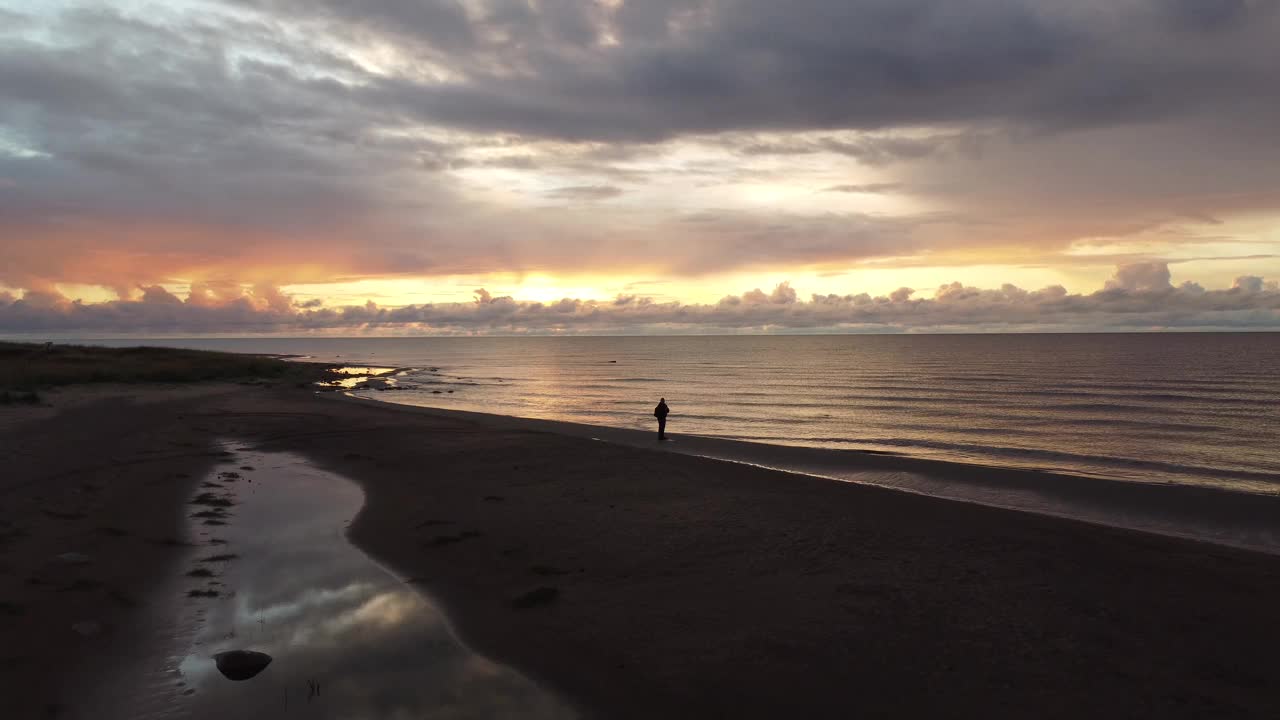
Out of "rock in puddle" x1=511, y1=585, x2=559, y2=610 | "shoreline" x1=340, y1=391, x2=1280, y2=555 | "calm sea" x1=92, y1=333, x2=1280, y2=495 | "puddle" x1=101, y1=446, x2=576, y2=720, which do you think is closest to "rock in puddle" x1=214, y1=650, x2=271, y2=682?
"puddle" x1=101, y1=446, x2=576, y2=720

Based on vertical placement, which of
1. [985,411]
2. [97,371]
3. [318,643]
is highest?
[97,371]

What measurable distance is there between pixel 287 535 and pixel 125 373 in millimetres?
51832

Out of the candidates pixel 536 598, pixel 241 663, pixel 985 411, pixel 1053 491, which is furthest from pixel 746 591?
pixel 985 411

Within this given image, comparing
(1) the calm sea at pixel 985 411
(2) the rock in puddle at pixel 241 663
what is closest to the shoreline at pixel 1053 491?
(1) the calm sea at pixel 985 411

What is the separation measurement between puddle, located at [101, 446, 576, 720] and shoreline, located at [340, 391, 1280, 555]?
15.2 meters

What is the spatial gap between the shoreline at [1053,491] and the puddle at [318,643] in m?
15.2

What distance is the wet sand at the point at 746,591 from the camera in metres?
8.52

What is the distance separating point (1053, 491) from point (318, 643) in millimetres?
22513

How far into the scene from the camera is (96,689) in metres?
8.18

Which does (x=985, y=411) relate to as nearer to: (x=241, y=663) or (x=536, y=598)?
(x=536, y=598)

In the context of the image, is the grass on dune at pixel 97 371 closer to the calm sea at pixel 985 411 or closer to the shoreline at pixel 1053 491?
the calm sea at pixel 985 411

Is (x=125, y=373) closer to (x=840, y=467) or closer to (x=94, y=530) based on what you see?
(x=94, y=530)

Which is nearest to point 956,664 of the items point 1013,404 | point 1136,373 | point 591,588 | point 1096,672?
point 1096,672

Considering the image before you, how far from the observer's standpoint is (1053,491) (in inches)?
882
